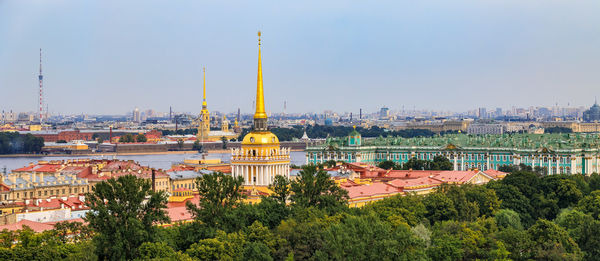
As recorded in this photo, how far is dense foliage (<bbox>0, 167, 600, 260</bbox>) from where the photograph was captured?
23.5 meters

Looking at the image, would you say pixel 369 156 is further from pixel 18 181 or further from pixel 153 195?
pixel 153 195

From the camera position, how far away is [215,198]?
27.2 metres

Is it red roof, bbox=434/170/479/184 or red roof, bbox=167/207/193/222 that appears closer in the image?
red roof, bbox=167/207/193/222

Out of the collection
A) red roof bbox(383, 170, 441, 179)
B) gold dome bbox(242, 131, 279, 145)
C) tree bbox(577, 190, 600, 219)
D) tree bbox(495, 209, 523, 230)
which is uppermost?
gold dome bbox(242, 131, 279, 145)

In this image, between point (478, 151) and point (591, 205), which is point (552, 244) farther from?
point (478, 151)

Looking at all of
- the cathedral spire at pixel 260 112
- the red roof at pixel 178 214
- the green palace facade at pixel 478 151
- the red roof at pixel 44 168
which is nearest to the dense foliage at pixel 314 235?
the red roof at pixel 178 214

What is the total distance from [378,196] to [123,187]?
1690 centimetres

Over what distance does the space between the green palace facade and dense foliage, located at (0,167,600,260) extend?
30886 millimetres

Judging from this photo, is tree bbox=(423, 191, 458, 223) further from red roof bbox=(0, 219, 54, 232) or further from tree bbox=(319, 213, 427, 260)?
red roof bbox=(0, 219, 54, 232)

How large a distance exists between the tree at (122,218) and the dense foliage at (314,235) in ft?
0.17

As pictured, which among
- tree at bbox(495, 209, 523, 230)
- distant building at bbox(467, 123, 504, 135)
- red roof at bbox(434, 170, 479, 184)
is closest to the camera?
Answer: tree at bbox(495, 209, 523, 230)

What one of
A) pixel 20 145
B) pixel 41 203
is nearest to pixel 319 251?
pixel 41 203

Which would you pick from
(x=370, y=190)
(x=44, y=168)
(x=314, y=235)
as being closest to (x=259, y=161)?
(x=370, y=190)

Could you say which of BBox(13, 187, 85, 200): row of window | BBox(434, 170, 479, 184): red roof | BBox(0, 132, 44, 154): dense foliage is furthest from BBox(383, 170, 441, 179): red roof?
BBox(0, 132, 44, 154): dense foliage
